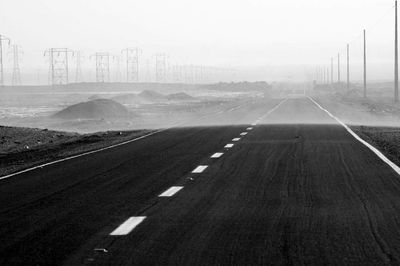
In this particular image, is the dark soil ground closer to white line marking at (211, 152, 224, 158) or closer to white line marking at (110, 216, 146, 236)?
white line marking at (211, 152, 224, 158)

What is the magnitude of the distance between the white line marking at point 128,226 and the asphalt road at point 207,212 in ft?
0.04


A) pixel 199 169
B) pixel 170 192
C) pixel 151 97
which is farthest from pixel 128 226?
pixel 151 97

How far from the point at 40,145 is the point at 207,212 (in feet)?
56.5

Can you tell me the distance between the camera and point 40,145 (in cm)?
2525

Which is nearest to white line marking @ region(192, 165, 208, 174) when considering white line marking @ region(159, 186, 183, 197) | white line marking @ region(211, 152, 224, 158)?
white line marking @ region(159, 186, 183, 197)

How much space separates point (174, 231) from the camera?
7.76 m

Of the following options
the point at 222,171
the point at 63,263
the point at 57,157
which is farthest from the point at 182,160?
the point at 63,263

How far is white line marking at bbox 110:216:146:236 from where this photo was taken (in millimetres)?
7715

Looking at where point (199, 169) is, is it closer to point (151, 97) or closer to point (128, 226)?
point (128, 226)

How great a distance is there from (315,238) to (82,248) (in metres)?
2.29

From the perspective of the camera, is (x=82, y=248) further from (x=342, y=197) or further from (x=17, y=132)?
(x=17, y=132)

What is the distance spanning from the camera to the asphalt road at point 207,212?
6691 millimetres

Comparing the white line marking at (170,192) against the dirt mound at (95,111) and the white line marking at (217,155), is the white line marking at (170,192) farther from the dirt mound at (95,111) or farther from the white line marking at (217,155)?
the dirt mound at (95,111)

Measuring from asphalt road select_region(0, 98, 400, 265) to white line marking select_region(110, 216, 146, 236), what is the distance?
0.01m
